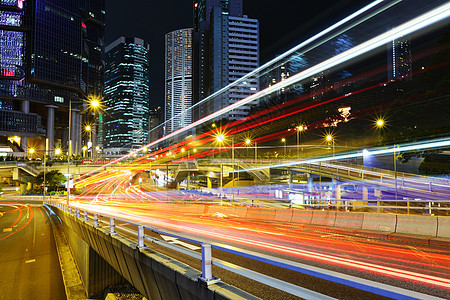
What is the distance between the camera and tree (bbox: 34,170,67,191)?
7462cm

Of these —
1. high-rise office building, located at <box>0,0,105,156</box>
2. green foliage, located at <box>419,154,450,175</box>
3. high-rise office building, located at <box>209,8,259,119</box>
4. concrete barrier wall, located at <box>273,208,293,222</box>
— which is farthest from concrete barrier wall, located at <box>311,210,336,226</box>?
high-rise office building, located at <box>209,8,259,119</box>

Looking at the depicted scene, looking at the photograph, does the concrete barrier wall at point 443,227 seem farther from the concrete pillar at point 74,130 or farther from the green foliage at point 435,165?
the concrete pillar at point 74,130

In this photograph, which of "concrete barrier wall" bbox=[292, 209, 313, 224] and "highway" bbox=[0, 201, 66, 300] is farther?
"highway" bbox=[0, 201, 66, 300]

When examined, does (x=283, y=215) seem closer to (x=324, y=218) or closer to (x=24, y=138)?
(x=324, y=218)

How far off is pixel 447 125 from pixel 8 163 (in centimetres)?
8605

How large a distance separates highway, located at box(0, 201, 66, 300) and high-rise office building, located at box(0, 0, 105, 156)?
85.1m

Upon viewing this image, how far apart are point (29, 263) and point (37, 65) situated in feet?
355

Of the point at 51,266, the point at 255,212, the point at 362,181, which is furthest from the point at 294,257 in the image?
the point at 362,181

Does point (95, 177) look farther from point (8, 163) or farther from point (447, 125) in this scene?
point (447, 125)

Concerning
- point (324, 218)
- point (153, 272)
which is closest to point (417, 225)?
point (324, 218)

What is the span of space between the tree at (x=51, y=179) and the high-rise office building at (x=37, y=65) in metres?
40.2

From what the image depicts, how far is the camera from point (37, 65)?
110 metres

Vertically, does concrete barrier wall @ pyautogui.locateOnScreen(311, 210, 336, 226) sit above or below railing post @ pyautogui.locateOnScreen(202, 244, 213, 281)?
below

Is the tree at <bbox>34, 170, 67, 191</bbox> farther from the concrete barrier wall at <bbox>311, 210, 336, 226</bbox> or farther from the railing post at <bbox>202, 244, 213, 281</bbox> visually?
the railing post at <bbox>202, 244, 213, 281</bbox>
